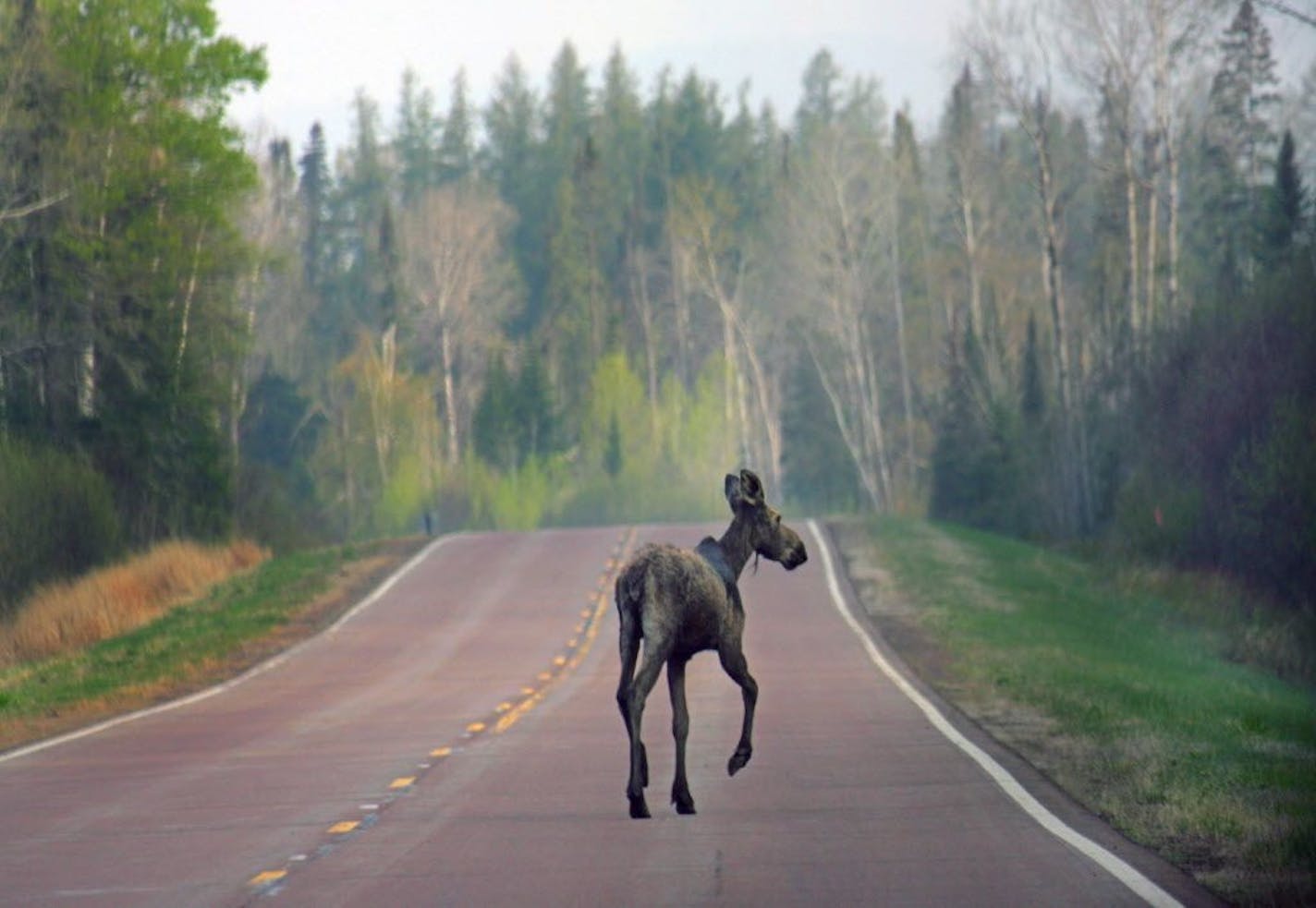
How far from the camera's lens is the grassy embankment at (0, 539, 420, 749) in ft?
92.9

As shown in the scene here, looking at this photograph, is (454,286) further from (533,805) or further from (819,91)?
(533,805)

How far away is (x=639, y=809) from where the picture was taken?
13.8 meters

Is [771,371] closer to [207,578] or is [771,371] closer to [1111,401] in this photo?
[1111,401]

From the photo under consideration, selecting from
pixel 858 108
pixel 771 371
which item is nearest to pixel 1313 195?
pixel 771 371

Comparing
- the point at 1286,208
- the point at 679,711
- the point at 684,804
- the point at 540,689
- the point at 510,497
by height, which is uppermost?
the point at 1286,208

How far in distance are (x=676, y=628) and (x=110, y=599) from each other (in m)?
29.2

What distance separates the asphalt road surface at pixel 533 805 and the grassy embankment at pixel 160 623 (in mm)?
1508

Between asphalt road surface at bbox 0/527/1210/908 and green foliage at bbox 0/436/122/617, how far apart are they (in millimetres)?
12178

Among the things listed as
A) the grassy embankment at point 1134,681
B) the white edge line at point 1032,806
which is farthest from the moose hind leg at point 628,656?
the grassy embankment at point 1134,681

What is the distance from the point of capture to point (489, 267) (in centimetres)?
11056

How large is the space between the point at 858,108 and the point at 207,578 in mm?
86936

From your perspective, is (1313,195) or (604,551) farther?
(1313,195)

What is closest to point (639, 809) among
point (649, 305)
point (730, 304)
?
point (730, 304)

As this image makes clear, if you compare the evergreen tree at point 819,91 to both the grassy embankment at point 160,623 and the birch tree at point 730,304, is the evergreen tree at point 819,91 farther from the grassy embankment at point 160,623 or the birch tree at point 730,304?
the grassy embankment at point 160,623
